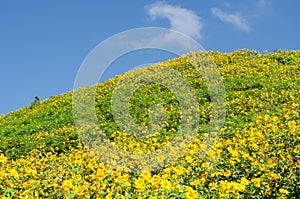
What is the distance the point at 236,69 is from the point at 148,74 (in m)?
5.36

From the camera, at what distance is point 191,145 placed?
Result: 11.6 m

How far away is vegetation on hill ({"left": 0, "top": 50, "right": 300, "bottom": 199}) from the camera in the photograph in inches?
223

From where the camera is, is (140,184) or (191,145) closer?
(140,184)

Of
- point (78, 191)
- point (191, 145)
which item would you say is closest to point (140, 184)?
point (78, 191)

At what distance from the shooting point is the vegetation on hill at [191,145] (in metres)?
5.65

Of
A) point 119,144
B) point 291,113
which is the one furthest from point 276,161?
point 291,113

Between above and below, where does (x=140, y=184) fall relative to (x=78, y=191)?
above

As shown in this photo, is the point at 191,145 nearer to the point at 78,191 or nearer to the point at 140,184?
the point at 140,184

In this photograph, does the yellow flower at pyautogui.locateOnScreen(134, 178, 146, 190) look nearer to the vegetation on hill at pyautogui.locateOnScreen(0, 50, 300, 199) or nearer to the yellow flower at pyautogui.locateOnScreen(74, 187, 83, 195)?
the vegetation on hill at pyautogui.locateOnScreen(0, 50, 300, 199)

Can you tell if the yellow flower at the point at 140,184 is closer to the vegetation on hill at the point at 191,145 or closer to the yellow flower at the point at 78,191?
the vegetation on hill at the point at 191,145

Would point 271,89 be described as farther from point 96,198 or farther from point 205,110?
point 96,198

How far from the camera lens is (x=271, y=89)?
19594 mm

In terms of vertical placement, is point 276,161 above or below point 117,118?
below

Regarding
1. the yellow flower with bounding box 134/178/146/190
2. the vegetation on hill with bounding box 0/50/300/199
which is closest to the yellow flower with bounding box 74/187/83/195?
the vegetation on hill with bounding box 0/50/300/199
